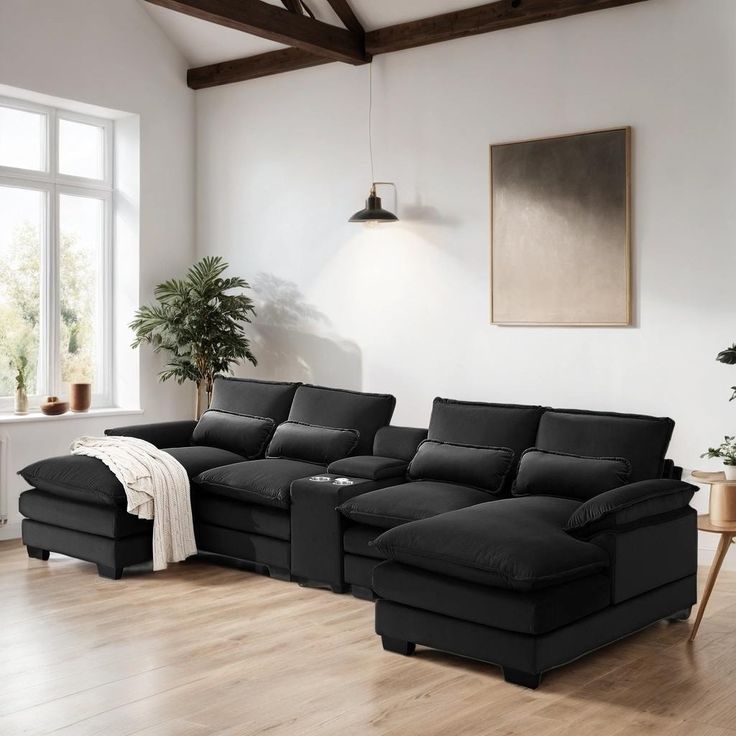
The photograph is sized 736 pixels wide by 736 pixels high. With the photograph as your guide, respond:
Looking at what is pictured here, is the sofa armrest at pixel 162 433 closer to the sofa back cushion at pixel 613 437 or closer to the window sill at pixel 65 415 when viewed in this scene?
the window sill at pixel 65 415

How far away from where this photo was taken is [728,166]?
5.30 m

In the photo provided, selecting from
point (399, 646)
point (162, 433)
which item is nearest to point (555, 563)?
point (399, 646)

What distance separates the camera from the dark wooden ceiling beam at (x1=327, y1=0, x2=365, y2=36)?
252 inches

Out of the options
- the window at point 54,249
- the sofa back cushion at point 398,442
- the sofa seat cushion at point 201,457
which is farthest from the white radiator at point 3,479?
the sofa back cushion at point 398,442

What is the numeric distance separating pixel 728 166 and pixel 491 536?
268cm

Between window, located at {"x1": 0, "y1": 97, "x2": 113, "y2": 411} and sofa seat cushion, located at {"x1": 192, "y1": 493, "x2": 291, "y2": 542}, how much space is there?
2.04 m

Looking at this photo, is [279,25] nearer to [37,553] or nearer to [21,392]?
[21,392]

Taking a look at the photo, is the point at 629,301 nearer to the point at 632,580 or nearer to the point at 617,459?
the point at 617,459

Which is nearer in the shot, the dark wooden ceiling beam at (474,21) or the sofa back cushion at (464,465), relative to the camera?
the sofa back cushion at (464,465)

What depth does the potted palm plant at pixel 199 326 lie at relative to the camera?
695 centimetres

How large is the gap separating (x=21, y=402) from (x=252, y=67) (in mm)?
2862

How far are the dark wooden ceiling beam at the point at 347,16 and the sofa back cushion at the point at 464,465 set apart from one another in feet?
9.79

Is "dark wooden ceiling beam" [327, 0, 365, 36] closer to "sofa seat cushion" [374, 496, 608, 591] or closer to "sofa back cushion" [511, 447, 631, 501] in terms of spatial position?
"sofa back cushion" [511, 447, 631, 501]

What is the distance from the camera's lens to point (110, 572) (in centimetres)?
523
